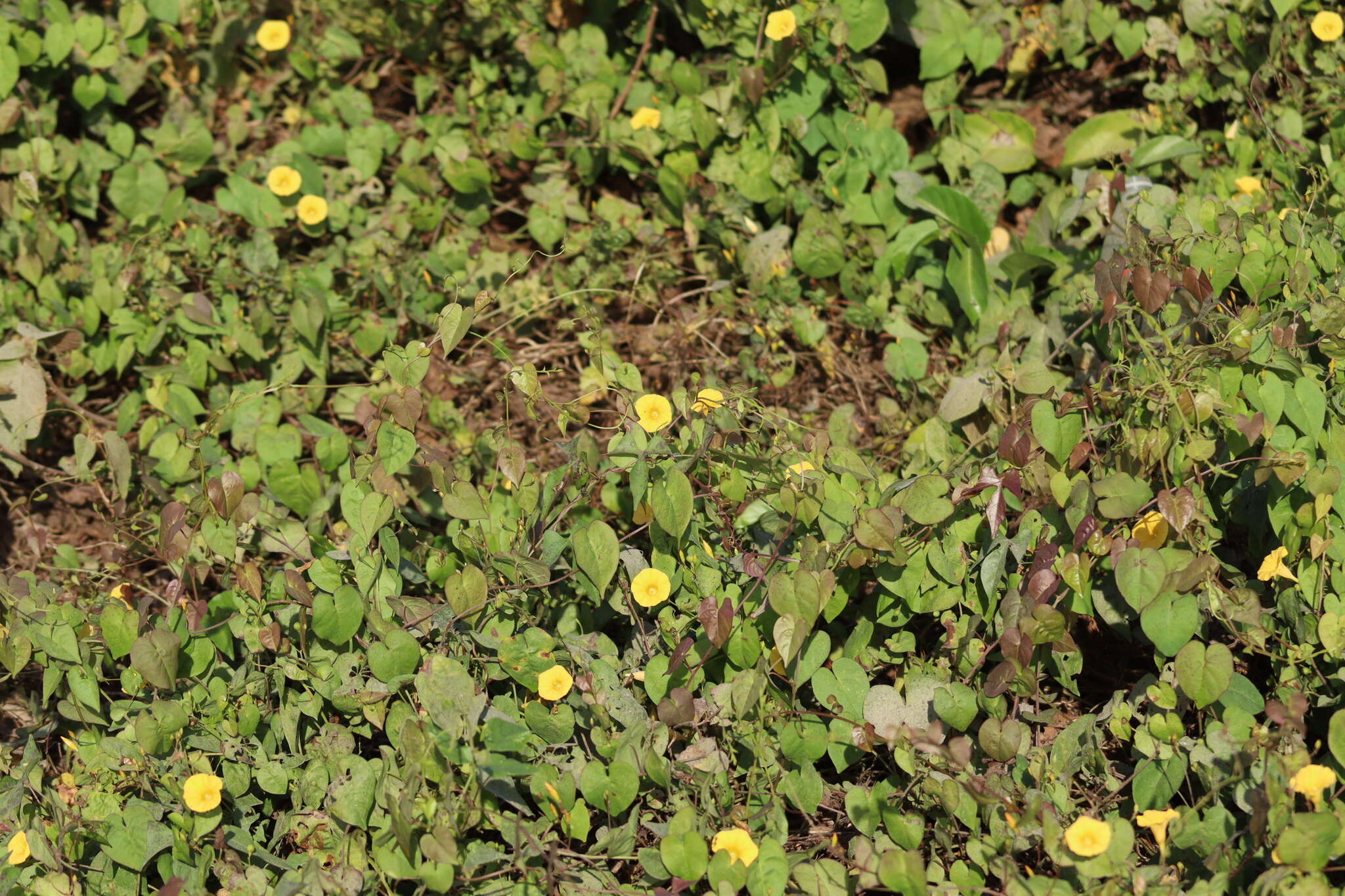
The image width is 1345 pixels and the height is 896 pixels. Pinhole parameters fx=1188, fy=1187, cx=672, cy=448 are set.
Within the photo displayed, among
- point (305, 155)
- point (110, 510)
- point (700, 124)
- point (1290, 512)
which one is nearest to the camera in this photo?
point (1290, 512)

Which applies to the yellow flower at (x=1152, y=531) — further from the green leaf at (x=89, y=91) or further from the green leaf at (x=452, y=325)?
the green leaf at (x=89, y=91)

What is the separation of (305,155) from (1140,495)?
2170mm

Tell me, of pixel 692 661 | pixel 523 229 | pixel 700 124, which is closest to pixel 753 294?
pixel 700 124

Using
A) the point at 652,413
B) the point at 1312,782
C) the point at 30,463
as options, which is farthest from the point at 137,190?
the point at 1312,782

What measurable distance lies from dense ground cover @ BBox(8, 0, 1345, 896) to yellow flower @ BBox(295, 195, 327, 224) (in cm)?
1

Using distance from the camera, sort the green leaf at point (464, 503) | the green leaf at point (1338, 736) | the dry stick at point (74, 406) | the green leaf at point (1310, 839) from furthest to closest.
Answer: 1. the dry stick at point (74, 406)
2. the green leaf at point (464, 503)
3. the green leaf at point (1338, 736)
4. the green leaf at point (1310, 839)

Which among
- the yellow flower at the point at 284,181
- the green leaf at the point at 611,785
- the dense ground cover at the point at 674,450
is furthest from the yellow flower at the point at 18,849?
the yellow flower at the point at 284,181

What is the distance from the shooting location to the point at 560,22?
3.13m

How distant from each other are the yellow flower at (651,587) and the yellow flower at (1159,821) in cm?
→ 82

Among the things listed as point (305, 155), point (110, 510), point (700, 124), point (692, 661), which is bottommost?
point (110, 510)

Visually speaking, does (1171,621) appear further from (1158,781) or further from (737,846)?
(737,846)

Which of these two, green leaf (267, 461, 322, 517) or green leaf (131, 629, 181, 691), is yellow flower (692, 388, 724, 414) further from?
green leaf (131, 629, 181, 691)

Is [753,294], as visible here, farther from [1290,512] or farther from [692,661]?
[1290,512]

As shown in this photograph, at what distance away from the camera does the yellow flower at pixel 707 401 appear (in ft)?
6.80
